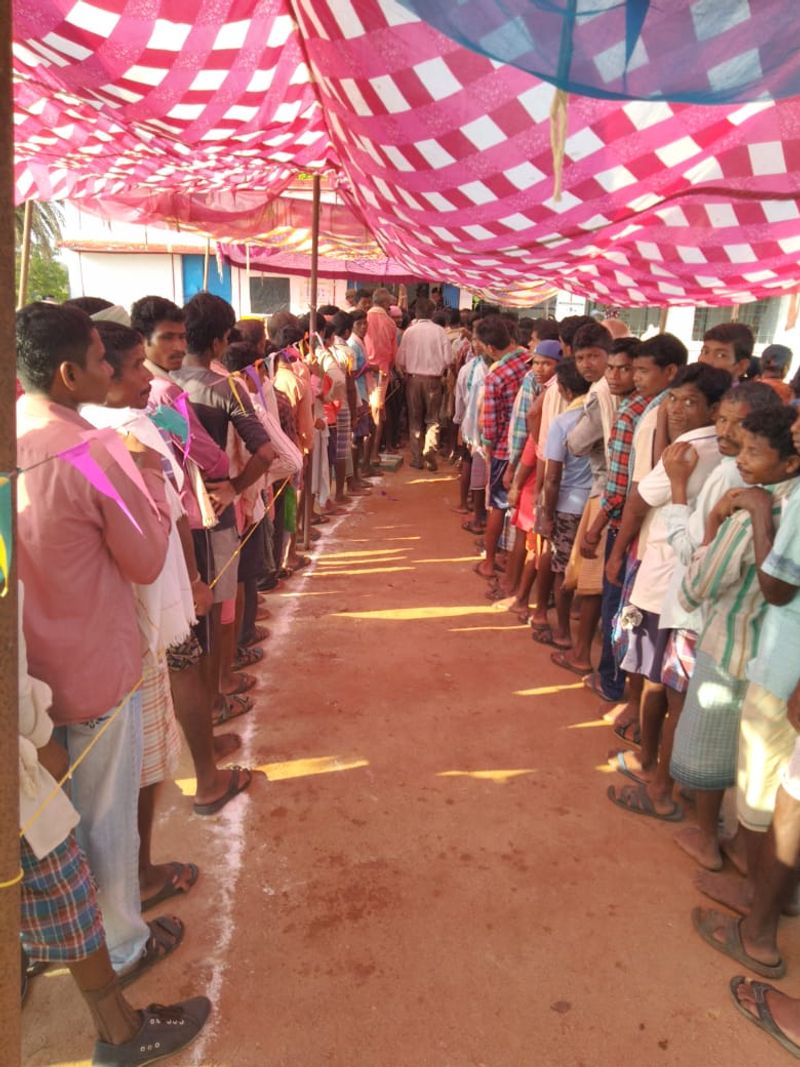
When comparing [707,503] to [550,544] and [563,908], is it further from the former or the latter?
[550,544]

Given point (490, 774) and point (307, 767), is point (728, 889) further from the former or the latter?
point (307, 767)

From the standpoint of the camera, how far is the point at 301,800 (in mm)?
2973

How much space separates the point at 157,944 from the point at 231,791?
78 cm

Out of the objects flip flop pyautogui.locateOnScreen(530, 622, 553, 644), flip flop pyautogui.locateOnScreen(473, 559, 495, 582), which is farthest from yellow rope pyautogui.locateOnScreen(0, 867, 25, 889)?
flip flop pyautogui.locateOnScreen(473, 559, 495, 582)

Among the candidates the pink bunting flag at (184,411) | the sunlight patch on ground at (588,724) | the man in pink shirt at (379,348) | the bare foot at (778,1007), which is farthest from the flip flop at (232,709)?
the man in pink shirt at (379,348)

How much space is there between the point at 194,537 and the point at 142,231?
1669cm

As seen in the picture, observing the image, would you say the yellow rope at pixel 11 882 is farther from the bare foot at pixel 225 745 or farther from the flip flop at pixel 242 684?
the flip flop at pixel 242 684

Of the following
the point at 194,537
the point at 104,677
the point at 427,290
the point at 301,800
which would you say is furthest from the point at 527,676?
the point at 427,290

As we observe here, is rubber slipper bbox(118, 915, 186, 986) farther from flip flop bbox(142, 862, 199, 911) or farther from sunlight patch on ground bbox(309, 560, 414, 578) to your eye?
sunlight patch on ground bbox(309, 560, 414, 578)

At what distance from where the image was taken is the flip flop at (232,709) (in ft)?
11.6

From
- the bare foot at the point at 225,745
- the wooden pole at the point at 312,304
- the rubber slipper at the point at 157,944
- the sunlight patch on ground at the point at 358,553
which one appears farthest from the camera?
the sunlight patch on ground at the point at 358,553

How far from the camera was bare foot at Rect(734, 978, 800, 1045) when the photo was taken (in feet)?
6.55

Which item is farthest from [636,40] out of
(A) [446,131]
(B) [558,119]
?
(A) [446,131]

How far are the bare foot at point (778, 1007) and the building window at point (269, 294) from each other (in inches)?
705
